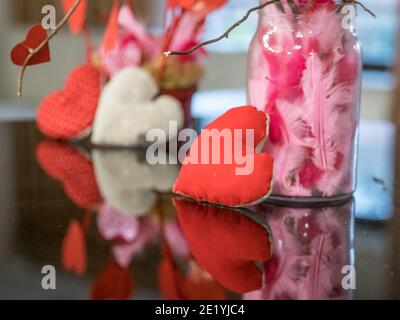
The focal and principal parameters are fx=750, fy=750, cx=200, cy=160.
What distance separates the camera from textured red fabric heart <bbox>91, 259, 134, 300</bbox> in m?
0.62

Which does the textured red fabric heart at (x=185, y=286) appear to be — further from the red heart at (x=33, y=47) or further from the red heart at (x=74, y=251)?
the red heart at (x=33, y=47)

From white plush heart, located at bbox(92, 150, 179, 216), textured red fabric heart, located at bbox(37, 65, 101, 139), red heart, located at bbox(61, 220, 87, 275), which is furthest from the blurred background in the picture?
red heart, located at bbox(61, 220, 87, 275)

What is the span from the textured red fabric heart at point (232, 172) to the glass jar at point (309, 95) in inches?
1.4

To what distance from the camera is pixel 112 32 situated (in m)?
1.28

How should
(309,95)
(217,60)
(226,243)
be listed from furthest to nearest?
(217,60) → (309,95) → (226,243)

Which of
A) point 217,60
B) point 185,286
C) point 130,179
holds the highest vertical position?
point 217,60

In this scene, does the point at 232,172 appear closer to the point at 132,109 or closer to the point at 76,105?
the point at 132,109

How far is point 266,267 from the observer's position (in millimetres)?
717

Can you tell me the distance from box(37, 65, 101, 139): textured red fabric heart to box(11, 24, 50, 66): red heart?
0.39m

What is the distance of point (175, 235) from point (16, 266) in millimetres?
189

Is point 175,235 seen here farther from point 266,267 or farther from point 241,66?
point 241,66

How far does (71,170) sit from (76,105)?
8.4 inches

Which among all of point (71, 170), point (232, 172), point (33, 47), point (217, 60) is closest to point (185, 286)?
point (232, 172)

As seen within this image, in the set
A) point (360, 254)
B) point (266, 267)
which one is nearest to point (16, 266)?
point (266, 267)
